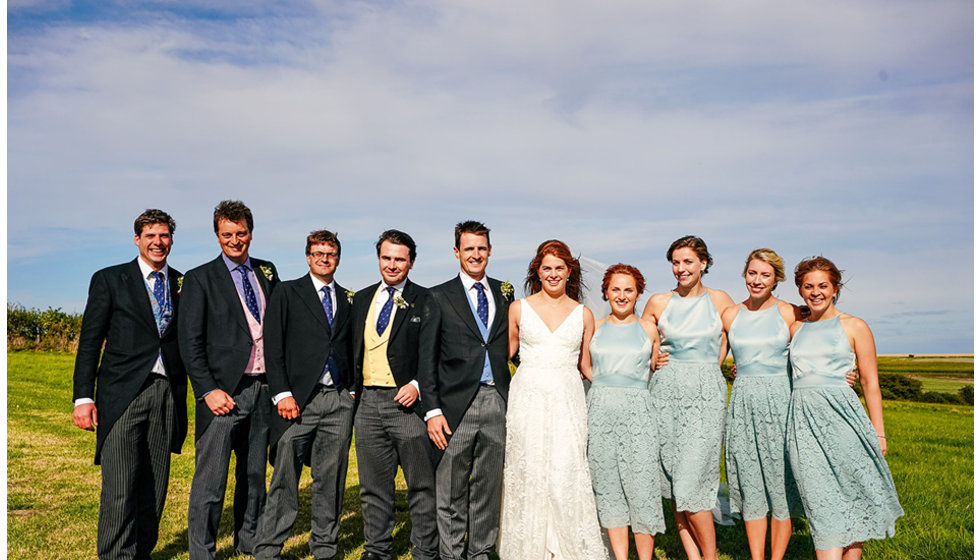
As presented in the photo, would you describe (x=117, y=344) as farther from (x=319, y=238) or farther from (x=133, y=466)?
(x=319, y=238)

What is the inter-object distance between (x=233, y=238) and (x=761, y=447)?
15.5ft

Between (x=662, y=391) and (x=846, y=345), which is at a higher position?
(x=846, y=345)

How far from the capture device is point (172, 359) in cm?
585

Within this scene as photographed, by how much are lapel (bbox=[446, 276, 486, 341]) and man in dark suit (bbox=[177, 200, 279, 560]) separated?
1.62m

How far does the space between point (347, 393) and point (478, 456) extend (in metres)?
A: 1.22

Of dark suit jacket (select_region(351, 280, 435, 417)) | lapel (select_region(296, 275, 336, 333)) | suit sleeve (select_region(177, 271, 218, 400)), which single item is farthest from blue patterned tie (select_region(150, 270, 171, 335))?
dark suit jacket (select_region(351, 280, 435, 417))

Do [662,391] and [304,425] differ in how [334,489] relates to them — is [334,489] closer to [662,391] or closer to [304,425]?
[304,425]

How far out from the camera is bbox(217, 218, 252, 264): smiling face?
19.3ft

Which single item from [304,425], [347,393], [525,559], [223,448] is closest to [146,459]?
[223,448]

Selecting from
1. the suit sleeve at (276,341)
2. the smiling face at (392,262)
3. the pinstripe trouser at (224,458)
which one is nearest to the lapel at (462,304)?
the smiling face at (392,262)

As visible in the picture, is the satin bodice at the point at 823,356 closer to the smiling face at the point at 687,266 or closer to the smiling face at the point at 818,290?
the smiling face at the point at 818,290

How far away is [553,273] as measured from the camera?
5738mm

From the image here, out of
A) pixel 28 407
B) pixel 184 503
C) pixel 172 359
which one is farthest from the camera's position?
pixel 28 407

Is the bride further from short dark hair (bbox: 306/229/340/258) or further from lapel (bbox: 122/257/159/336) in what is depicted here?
lapel (bbox: 122/257/159/336)
